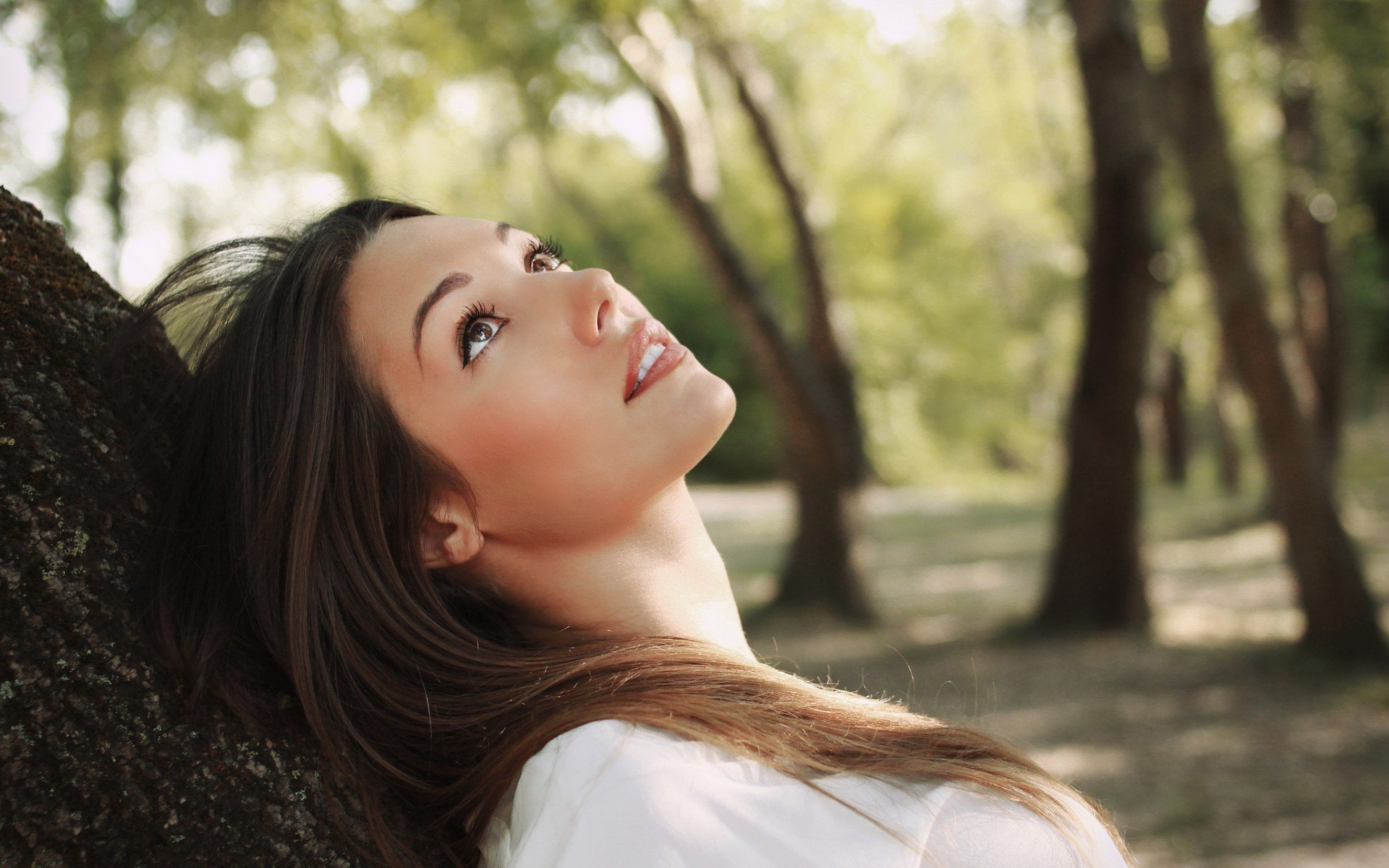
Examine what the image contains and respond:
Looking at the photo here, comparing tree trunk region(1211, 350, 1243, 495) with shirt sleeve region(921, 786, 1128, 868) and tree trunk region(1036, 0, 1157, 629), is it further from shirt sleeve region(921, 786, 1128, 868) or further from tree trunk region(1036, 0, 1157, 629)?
shirt sleeve region(921, 786, 1128, 868)

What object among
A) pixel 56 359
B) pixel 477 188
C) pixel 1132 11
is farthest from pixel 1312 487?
pixel 477 188

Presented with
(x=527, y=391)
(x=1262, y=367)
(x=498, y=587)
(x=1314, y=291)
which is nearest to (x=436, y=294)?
(x=527, y=391)

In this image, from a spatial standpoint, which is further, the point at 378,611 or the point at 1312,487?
the point at 1312,487

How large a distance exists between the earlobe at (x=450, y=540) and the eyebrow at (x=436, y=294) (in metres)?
0.24

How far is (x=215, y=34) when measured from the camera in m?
7.06

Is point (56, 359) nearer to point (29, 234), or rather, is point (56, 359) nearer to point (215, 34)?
point (29, 234)

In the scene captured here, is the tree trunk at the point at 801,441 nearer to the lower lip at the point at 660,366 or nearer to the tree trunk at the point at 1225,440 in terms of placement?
the lower lip at the point at 660,366

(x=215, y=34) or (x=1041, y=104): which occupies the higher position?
(x=215, y=34)

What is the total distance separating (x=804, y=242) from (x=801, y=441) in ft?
5.94

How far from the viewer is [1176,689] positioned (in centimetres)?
625

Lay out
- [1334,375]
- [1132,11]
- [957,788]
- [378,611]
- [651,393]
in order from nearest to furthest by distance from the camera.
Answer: [957,788] < [378,611] < [651,393] < [1132,11] < [1334,375]

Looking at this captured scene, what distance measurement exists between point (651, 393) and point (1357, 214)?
11.2 metres

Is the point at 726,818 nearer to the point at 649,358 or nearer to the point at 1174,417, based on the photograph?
the point at 649,358

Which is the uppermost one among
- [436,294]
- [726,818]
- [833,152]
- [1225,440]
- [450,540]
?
[436,294]
